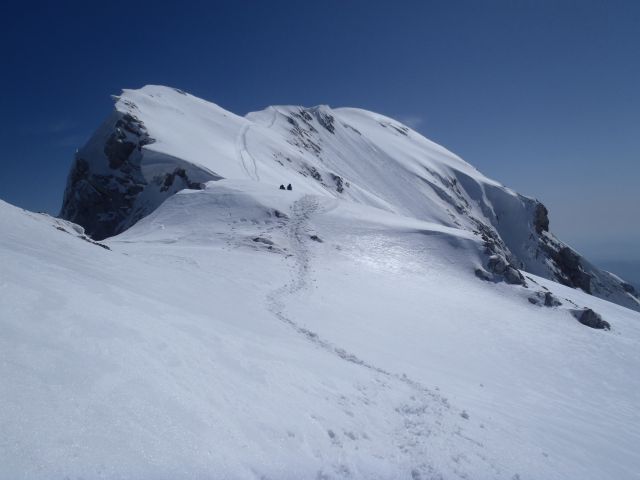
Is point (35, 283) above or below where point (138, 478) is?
above

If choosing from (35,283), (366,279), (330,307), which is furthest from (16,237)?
(366,279)

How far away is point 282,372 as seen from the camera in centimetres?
740

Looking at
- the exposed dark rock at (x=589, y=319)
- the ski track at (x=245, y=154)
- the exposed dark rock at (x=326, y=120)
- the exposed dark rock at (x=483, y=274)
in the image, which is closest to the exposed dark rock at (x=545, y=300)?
the exposed dark rock at (x=589, y=319)

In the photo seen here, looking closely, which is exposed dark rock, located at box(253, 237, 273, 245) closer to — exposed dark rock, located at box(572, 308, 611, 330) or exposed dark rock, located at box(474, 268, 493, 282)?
exposed dark rock, located at box(474, 268, 493, 282)

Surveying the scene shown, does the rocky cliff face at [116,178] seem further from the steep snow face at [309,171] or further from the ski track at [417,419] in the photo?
the ski track at [417,419]

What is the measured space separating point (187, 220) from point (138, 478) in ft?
69.3

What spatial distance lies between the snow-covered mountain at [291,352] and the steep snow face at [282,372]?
35 millimetres

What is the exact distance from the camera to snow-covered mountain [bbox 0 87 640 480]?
4.54 metres

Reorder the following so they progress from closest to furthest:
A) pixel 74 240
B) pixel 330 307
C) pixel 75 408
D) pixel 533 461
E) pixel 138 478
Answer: pixel 138 478, pixel 75 408, pixel 533 461, pixel 74 240, pixel 330 307

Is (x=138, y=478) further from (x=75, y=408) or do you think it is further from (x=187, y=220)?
(x=187, y=220)

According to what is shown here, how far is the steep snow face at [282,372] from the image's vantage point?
4.40 m

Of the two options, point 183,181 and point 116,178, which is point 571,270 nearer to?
point 183,181

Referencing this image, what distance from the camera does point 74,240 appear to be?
12.2 m

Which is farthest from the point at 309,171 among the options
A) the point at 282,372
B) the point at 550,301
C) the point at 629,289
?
the point at 629,289
